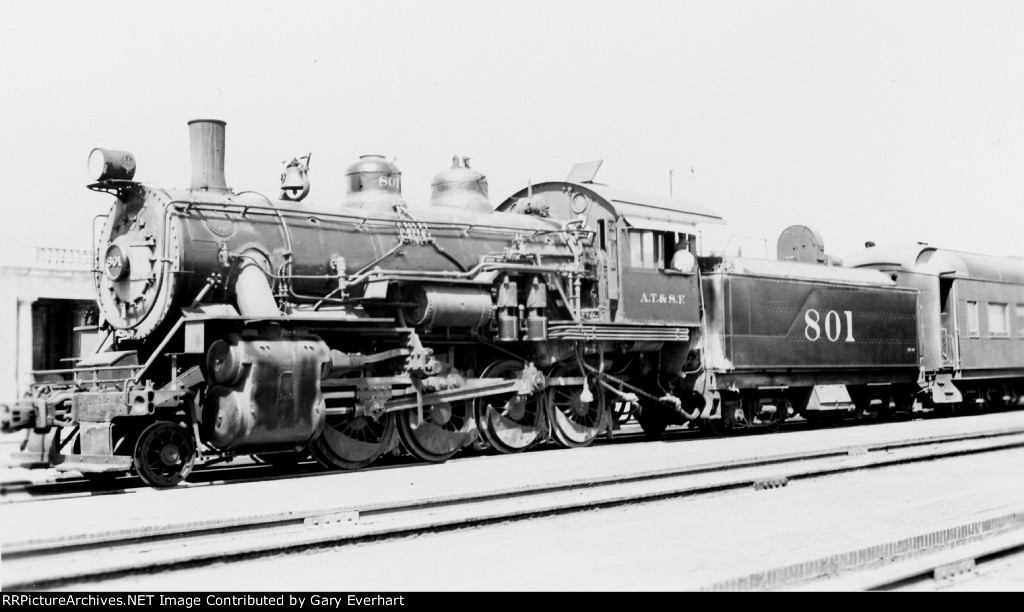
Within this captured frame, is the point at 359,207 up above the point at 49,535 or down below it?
above

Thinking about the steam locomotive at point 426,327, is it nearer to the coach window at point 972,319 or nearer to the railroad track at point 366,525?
the coach window at point 972,319

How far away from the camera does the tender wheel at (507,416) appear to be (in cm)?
1312

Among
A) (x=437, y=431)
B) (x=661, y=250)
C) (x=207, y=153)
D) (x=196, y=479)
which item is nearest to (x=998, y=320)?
(x=661, y=250)

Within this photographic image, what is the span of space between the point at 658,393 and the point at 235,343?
303 inches

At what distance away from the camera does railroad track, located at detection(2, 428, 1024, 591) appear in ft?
19.1

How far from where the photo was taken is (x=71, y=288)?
21.8 meters

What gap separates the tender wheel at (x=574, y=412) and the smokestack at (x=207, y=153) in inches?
209

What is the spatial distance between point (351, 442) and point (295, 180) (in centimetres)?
323

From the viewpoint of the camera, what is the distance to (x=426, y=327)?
12.2 meters

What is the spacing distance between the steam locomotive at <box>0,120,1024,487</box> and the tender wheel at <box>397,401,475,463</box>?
28mm

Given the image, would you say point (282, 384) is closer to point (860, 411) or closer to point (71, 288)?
point (860, 411)

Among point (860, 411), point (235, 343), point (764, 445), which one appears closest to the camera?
point (235, 343)
